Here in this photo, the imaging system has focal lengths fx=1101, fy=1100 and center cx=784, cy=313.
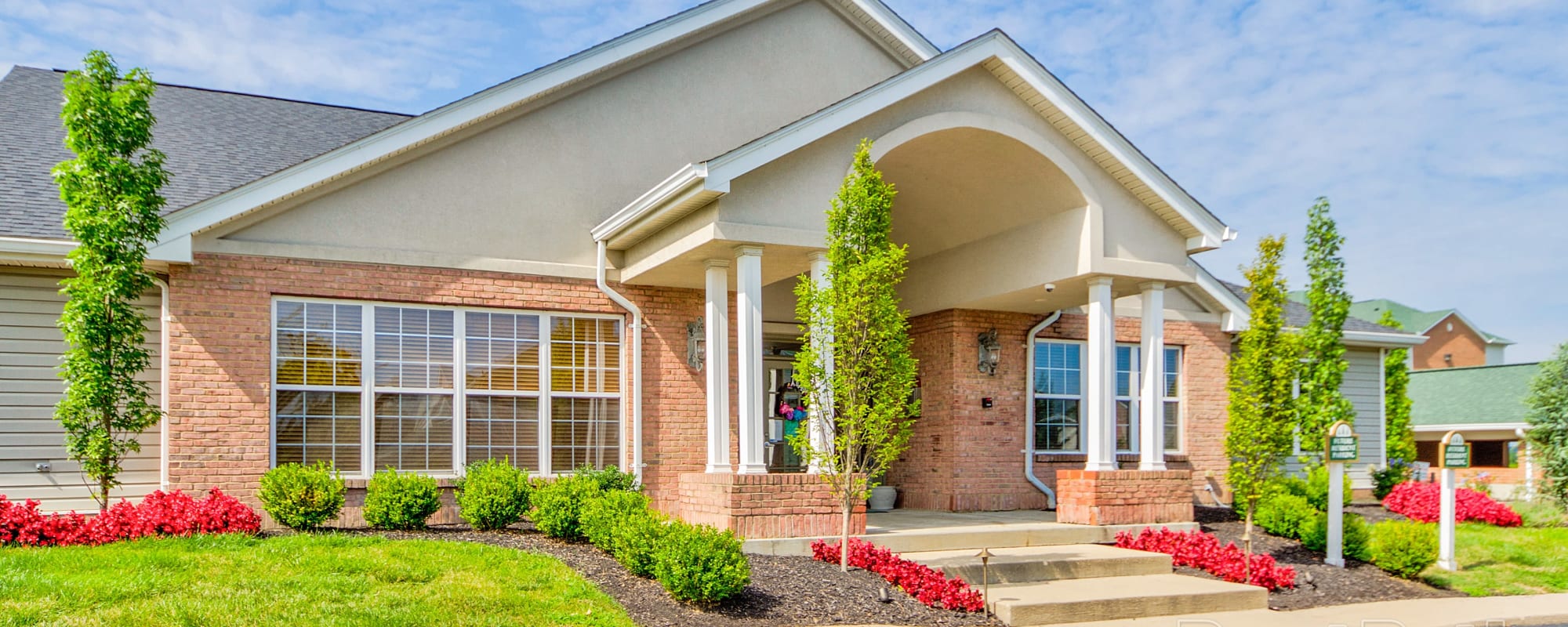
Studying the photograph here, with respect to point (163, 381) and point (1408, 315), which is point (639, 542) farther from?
point (1408, 315)

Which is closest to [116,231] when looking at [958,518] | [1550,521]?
[958,518]

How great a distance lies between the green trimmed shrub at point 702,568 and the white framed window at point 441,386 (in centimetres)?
462

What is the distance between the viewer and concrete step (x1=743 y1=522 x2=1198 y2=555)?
1029 centimetres

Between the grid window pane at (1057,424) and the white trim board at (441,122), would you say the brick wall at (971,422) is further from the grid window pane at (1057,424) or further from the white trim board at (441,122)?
the white trim board at (441,122)

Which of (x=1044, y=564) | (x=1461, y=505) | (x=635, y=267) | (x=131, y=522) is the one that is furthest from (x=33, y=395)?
(x=1461, y=505)

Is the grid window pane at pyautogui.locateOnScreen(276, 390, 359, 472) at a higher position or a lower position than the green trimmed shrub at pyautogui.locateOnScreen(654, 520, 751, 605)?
higher

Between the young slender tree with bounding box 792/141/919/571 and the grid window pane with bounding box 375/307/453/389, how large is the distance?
15.0ft

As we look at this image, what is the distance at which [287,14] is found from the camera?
39.8ft

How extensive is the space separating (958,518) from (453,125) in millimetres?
7481

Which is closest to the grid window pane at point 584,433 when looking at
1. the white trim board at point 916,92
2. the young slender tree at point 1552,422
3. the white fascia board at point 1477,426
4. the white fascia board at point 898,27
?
the white trim board at point 916,92

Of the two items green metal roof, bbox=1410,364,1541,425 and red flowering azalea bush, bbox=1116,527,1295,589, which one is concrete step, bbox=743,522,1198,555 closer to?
red flowering azalea bush, bbox=1116,527,1295,589

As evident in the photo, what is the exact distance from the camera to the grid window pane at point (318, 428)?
1159cm

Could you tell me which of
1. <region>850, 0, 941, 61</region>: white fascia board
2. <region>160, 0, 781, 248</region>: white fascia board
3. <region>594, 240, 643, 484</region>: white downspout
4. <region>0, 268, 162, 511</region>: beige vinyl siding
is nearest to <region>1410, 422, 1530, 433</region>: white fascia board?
<region>850, 0, 941, 61</region>: white fascia board

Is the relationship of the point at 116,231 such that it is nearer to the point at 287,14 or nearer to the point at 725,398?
the point at 287,14
